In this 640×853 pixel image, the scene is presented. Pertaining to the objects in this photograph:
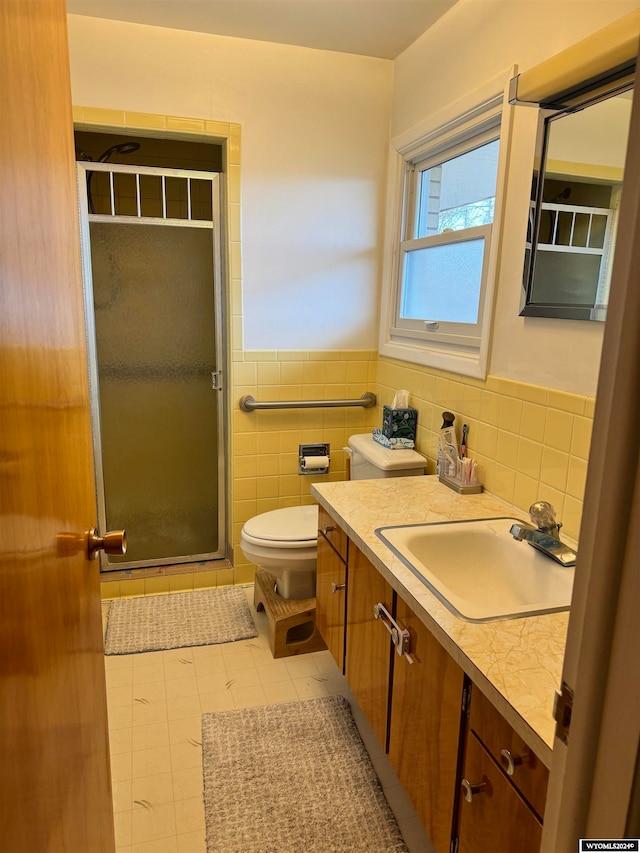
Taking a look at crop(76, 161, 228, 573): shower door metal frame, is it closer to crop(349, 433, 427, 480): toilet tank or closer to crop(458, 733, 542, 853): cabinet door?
crop(349, 433, 427, 480): toilet tank

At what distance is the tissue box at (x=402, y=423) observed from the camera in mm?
2486

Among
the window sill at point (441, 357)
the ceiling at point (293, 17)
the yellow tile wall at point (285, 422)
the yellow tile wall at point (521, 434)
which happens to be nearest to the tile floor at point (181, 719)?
the yellow tile wall at point (285, 422)

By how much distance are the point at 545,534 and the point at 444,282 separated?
126cm

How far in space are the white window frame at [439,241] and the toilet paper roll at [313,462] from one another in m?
0.62

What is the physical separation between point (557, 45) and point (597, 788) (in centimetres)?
185

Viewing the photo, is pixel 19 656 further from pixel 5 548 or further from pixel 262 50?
pixel 262 50

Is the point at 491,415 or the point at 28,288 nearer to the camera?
the point at 28,288

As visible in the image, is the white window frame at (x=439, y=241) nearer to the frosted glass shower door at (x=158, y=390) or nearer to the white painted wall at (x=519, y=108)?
the white painted wall at (x=519, y=108)

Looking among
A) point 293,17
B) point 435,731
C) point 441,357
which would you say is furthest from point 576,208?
point 293,17

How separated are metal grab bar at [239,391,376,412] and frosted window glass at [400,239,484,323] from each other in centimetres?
47

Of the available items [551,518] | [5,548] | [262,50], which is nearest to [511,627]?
[551,518]

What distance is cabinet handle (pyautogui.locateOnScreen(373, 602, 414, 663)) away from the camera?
140 cm

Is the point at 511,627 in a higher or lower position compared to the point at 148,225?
lower

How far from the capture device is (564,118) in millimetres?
1614
